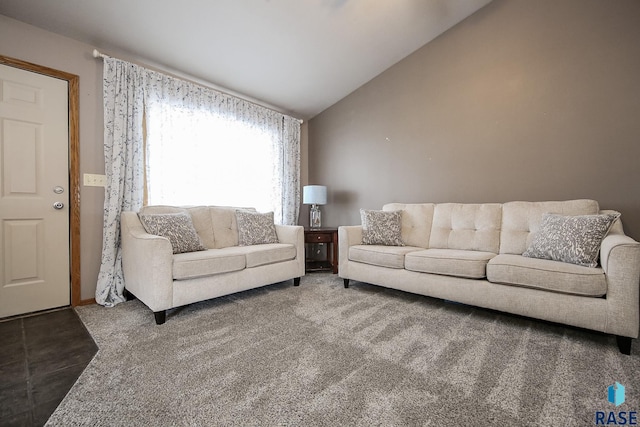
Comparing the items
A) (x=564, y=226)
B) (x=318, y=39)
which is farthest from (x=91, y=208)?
(x=564, y=226)

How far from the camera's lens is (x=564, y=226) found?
1972 mm

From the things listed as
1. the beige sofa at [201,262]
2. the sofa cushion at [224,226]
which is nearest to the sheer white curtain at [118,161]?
the beige sofa at [201,262]

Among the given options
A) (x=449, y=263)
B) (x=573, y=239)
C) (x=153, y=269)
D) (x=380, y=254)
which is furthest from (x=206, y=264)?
(x=573, y=239)

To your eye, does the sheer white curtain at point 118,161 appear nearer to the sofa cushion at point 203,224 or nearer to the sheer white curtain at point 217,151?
the sheer white curtain at point 217,151

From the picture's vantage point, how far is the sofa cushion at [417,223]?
2.96 meters

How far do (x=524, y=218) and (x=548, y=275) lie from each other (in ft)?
2.63

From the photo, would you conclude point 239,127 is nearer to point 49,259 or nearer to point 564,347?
point 49,259

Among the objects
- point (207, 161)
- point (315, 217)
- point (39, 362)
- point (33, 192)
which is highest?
point (207, 161)

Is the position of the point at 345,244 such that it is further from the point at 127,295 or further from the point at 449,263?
the point at 127,295

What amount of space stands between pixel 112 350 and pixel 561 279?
280 cm

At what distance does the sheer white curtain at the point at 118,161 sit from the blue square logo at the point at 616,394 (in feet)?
11.0

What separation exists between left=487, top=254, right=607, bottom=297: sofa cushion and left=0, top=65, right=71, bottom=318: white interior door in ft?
11.6

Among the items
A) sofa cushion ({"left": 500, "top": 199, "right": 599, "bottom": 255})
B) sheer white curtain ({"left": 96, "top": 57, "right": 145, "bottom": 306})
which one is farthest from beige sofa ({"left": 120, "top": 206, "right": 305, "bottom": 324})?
sofa cushion ({"left": 500, "top": 199, "right": 599, "bottom": 255})

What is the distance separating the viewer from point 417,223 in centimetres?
303
